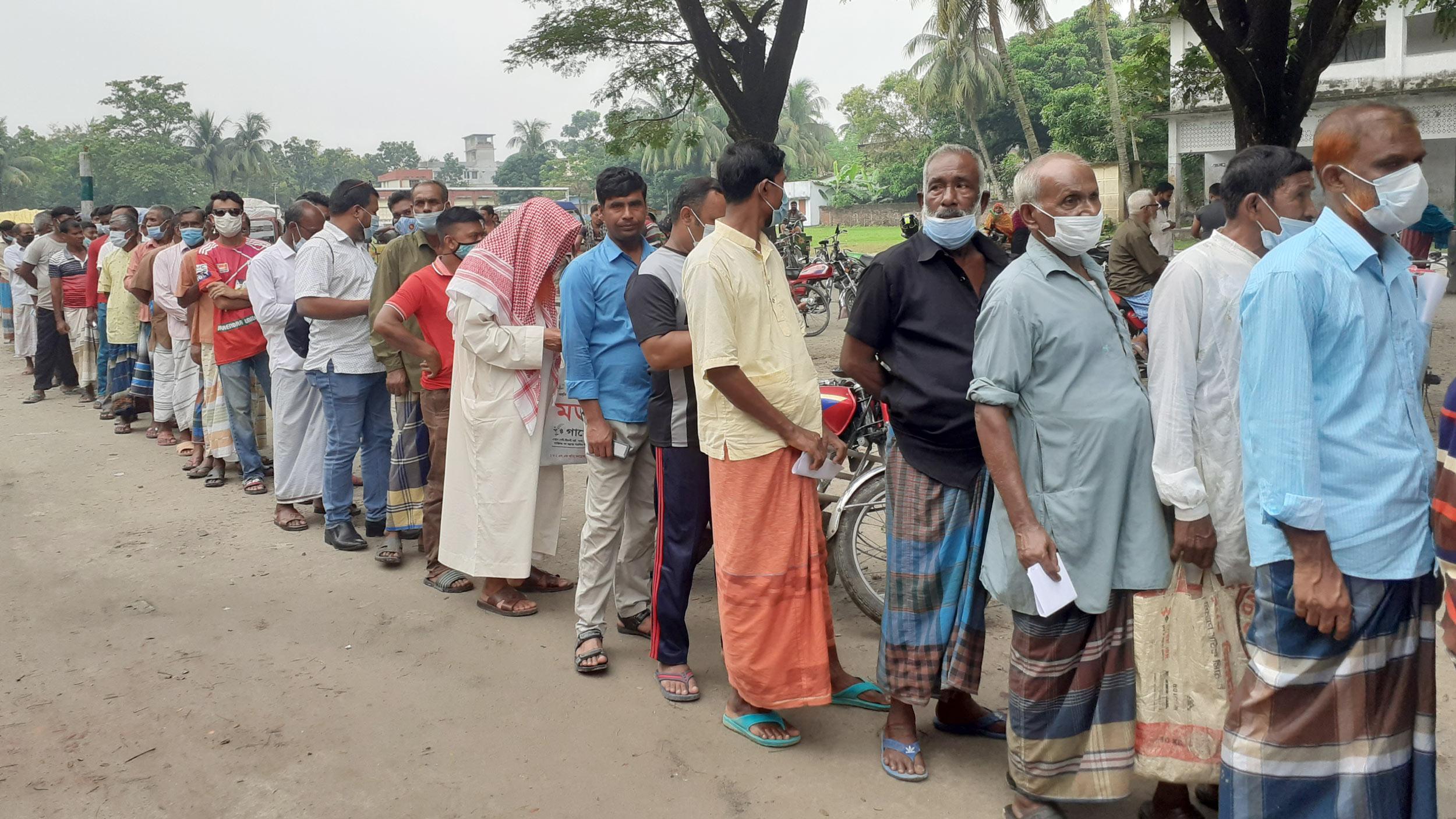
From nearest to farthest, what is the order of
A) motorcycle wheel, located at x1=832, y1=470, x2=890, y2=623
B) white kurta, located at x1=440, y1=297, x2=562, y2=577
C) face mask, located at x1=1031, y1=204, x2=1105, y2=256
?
face mask, located at x1=1031, y1=204, x2=1105, y2=256 → motorcycle wheel, located at x1=832, y1=470, x2=890, y2=623 → white kurta, located at x1=440, y1=297, x2=562, y2=577

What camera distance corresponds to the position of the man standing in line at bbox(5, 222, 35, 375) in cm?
1330

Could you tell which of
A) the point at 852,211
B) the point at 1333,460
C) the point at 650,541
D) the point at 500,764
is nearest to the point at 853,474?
the point at 650,541

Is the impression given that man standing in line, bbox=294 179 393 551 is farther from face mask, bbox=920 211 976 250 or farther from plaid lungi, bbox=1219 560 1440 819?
plaid lungi, bbox=1219 560 1440 819

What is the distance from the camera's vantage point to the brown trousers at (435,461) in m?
5.56

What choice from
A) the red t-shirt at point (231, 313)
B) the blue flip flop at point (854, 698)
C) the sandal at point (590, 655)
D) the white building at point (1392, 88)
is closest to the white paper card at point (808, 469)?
the blue flip flop at point (854, 698)

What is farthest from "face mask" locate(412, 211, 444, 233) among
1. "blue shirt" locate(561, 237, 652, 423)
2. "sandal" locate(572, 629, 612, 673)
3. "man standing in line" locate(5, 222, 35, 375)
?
"man standing in line" locate(5, 222, 35, 375)

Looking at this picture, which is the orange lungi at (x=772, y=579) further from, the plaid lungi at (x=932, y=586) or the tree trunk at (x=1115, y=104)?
the tree trunk at (x=1115, y=104)

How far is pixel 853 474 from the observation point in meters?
4.96

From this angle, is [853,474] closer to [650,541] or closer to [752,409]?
[650,541]

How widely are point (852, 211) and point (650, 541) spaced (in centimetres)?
5083

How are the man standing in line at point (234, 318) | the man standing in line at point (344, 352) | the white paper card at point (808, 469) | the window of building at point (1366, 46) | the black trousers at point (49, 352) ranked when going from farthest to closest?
1. the window of building at point (1366, 46)
2. the black trousers at point (49, 352)
3. the man standing in line at point (234, 318)
4. the man standing in line at point (344, 352)
5. the white paper card at point (808, 469)

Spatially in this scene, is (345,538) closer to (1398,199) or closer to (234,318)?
(234,318)

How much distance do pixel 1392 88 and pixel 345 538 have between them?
23.5m

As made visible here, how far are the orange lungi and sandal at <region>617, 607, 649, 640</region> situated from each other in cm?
108
